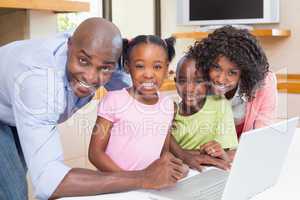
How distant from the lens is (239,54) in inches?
56.2

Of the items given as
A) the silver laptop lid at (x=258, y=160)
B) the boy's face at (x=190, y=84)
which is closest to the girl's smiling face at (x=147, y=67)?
the boy's face at (x=190, y=84)

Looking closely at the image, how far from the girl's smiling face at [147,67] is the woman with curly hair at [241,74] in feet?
0.68

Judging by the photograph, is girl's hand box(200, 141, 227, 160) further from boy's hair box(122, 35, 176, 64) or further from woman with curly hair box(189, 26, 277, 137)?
boy's hair box(122, 35, 176, 64)

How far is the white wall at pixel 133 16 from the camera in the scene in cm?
365

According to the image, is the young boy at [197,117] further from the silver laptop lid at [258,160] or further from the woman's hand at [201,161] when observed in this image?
the silver laptop lid at [258,160]

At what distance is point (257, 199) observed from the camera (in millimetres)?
1069

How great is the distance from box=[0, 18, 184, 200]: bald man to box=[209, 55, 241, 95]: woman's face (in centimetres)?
39

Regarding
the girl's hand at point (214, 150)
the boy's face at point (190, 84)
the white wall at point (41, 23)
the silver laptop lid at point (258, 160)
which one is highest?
the white wall at point (41, 23)

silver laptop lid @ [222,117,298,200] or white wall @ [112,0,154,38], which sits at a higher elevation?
white wall @ [112,0,154,38]

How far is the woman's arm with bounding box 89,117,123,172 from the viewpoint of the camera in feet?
4.03

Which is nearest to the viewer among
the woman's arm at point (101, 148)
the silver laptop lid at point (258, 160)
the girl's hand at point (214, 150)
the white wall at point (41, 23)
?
the silver laptop lid at point (258, 160)

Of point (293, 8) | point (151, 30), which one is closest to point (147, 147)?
point (293, 8)

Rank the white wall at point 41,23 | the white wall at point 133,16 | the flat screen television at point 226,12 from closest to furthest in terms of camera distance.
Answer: the white wall at point 41,23
the flat screen television at point 226,12
the white wall at point 133,16

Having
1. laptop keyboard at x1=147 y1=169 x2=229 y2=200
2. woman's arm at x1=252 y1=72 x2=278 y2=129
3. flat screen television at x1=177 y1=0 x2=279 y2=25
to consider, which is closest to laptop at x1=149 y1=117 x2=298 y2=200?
laptop keyboard at x1=147 y1=169 x2=229 y2=200
